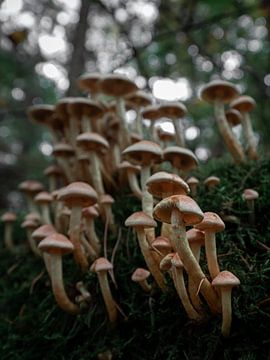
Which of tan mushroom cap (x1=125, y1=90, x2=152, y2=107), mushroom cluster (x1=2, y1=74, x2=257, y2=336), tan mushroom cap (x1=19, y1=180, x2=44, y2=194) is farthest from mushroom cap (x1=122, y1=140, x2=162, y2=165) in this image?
tan mushroom cap (x1=19, y1=180, x2=44, y2=194)

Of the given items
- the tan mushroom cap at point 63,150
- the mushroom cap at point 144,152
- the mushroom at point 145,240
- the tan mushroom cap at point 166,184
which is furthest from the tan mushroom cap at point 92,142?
the mushroom at point 145,240

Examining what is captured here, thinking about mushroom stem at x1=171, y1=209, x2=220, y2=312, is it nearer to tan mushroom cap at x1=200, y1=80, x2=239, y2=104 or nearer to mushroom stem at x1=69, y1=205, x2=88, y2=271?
mushroom stem at x1=69, y1=205, x2=88, y2=271

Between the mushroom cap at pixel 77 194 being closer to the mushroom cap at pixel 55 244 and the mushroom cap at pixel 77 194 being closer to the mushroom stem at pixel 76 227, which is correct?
the mushroom stem at pixel 76 227

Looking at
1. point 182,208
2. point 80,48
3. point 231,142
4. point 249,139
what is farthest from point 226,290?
point 80,48

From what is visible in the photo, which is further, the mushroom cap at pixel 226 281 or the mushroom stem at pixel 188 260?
the mushroom stem at pixel 188 260

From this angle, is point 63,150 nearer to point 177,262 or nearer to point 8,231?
point 8,231

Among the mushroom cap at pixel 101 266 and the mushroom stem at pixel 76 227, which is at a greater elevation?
the mushroom stem at pixel 76 227
